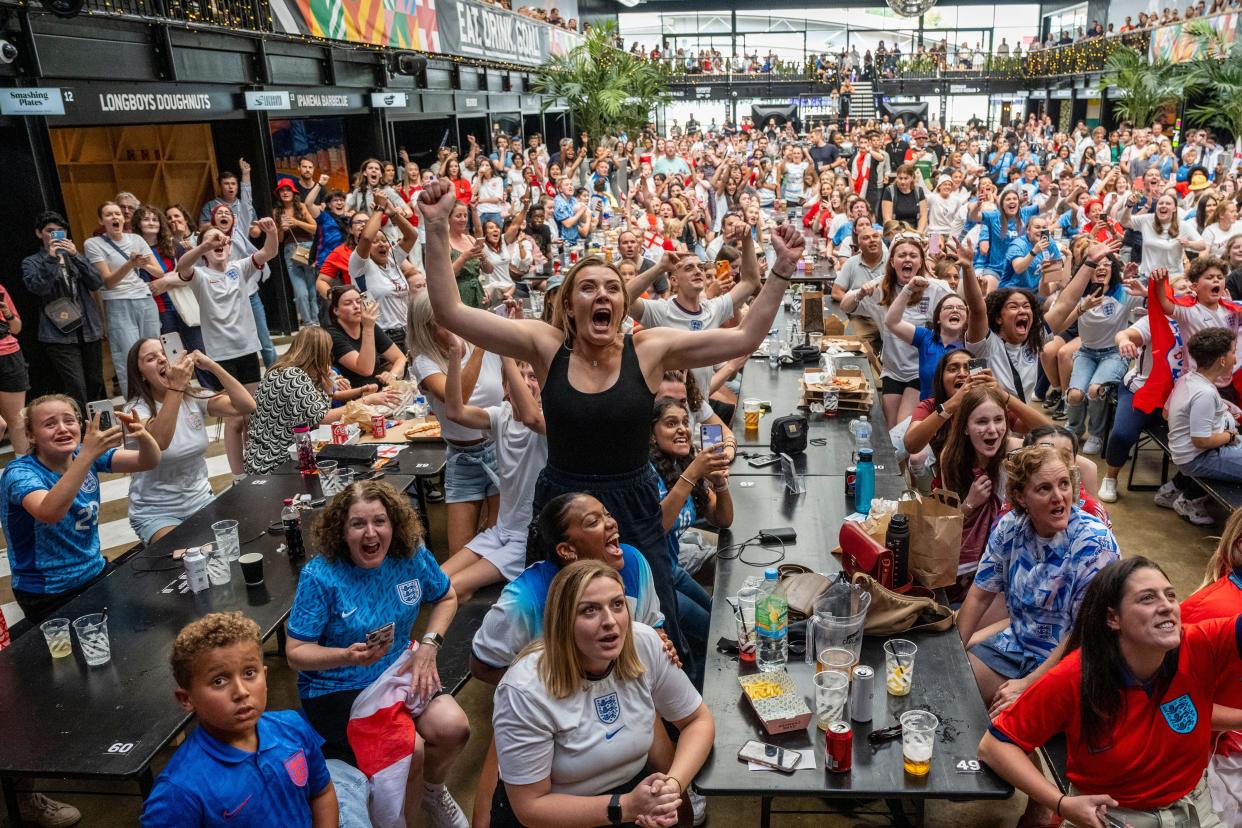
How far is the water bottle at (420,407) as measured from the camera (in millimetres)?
5746

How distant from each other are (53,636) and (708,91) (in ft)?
100

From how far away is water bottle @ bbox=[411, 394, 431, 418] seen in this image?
575 cm

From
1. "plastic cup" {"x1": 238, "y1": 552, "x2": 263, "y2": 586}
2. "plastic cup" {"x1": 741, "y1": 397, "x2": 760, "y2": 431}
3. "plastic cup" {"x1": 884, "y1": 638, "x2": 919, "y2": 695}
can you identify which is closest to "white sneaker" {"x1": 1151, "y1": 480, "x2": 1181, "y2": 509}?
"plastic cup" {"x1": 741, "y1": 397, "x2": 760, "y2": 431}

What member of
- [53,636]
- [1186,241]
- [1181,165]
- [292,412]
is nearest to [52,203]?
[292,412]

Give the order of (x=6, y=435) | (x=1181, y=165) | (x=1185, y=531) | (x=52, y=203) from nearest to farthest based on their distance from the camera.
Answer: (x=1185, y=531) → (x=6, y=435) → (x=52, y=203) → (x=1181, y=165)

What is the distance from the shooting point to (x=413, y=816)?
122 inches

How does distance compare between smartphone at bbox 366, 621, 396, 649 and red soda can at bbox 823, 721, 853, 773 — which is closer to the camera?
red soda can at bbox 823, 721, 853, 773

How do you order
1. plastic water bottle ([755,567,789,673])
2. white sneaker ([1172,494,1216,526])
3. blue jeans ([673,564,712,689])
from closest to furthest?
plastic water bottle ([755,567,789,673]) → blue jeans ([673,564,712,689]) → white sneaker ([1172,494,1216,526])

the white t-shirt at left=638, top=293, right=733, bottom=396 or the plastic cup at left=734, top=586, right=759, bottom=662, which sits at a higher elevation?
the white t-shirt at left=638, top=293, right=733, bottom=396

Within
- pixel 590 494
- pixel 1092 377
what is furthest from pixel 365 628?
pixel 1092 377

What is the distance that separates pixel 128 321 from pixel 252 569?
15.6ft

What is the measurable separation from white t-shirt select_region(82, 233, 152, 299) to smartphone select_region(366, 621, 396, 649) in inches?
215

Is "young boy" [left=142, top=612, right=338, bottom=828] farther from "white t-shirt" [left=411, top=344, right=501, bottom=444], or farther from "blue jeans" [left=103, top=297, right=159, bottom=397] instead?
"blue jeans" [left=103, top=297, right=159, bottom=397]

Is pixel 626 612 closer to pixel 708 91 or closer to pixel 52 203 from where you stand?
pixel 52 203
